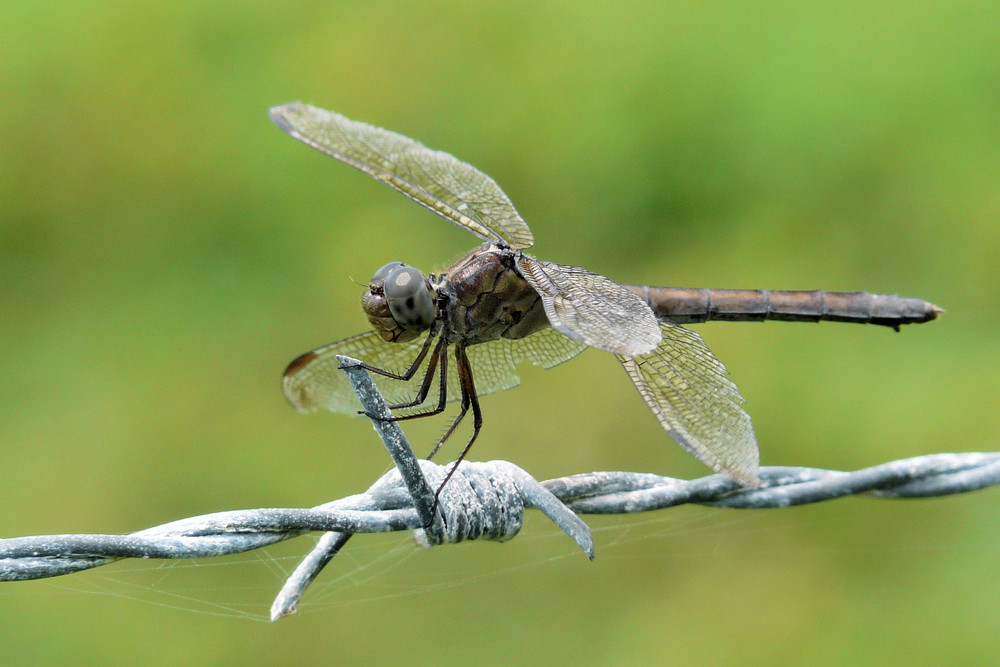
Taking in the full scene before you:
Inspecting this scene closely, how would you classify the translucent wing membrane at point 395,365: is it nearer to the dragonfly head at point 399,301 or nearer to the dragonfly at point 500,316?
the dragonfly at point 500,316

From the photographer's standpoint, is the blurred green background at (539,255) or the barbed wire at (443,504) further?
the blurred green background at (539,255)

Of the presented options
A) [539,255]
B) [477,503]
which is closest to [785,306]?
[539,255]

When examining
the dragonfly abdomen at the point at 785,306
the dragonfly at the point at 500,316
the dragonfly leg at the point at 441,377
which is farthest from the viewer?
the dragonfly abdomen at the point at 785,306

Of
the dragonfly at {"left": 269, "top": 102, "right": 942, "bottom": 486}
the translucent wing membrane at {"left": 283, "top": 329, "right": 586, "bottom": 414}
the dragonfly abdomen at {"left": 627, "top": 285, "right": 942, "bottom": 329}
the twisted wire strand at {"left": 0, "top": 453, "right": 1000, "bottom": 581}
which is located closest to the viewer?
the twisted wire strand at {"left": 0, "top": 453, "right": 1000, "bottom": 581}

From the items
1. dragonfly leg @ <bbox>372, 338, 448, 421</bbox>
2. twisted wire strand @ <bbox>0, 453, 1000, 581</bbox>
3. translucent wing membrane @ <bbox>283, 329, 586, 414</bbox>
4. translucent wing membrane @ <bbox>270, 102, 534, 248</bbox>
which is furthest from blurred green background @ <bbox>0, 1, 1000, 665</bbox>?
twisted wire strand @ <bbox>0, 453, 1000, 581</bbox>

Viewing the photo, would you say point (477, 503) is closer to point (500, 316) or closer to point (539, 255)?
point (500, 316)

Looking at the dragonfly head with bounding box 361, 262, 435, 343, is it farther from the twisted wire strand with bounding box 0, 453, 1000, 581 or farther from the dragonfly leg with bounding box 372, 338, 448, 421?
the twisted wire strand with bounding box 0, 453, 1000, 581

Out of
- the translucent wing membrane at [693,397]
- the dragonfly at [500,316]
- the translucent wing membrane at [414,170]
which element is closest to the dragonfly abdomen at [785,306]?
the dragonfly at [500,316]

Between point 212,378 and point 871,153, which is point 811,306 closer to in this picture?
point 871,153
